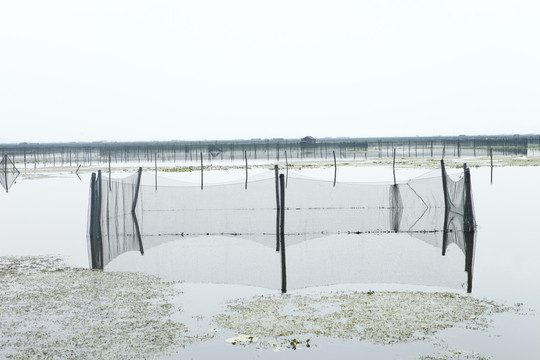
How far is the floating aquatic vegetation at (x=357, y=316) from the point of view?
28.7 ft

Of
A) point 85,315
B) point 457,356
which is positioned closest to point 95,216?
point 85,315

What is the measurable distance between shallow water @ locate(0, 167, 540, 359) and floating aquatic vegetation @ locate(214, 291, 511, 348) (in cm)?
28

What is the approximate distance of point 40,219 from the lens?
24.1m

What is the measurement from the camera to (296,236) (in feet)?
60.2

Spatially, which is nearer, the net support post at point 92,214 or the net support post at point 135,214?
the net support post at point 92,214

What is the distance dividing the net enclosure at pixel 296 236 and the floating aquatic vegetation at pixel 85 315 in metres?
1.48

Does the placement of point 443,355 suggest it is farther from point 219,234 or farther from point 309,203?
point 309,203

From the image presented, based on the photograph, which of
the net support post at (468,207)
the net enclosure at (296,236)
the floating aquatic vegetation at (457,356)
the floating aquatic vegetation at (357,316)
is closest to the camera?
the floating aquatic vegetation at (457,356)

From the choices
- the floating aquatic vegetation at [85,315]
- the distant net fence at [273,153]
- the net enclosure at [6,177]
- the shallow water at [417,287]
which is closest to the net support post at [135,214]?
the shallow water at [417,287]

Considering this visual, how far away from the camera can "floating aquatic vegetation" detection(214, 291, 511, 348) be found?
8750 millimetres

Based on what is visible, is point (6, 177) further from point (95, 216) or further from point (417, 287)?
point (417, 287)

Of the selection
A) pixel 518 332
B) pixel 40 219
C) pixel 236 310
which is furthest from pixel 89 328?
pixel 40 219

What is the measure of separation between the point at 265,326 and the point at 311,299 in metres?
1.92

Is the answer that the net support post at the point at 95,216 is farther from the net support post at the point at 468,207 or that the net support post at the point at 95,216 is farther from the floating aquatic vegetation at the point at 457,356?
the floating aquatic vegetation at the point at 457,356
